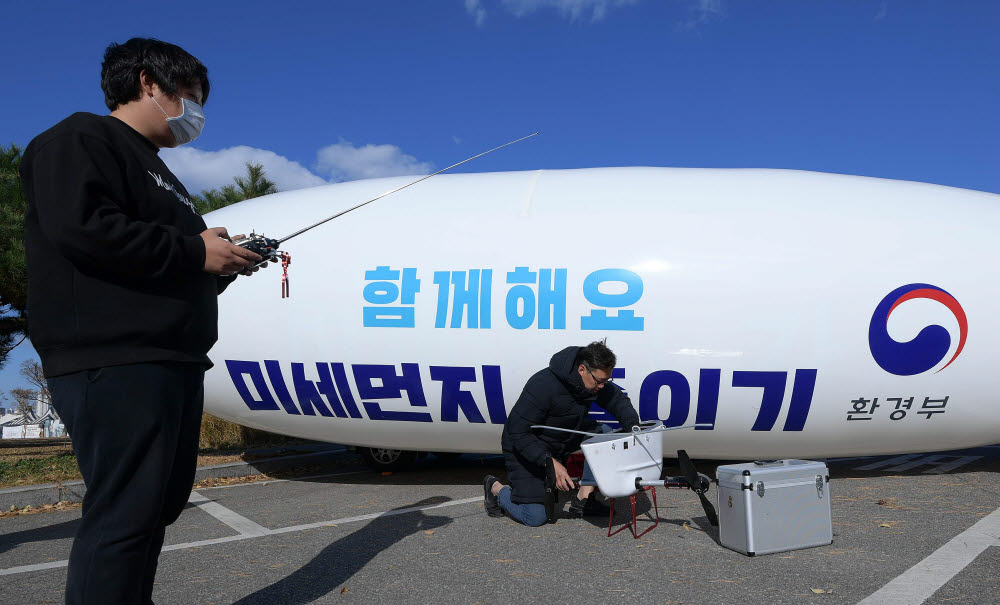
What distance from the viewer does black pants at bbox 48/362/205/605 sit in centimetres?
198

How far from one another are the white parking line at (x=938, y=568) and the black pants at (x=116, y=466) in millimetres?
3131

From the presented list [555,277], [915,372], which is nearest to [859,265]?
[915,372]

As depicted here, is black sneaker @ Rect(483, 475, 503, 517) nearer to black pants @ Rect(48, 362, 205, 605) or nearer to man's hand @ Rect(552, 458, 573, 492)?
man's hand @ Rect(552, 458, 573, 492)

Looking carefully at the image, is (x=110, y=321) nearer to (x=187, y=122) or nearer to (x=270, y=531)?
(x=187, y=122)

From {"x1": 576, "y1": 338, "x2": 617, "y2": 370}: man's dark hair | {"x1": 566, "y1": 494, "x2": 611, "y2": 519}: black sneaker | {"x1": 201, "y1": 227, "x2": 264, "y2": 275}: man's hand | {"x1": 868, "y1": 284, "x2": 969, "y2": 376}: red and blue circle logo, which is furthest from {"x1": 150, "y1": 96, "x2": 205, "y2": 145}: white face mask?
{"x1": 868, "y1": 284, "x2": 969, "y2": 376}: red and blue circle logo

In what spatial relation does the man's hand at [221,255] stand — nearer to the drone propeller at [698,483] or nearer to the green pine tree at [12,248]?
the drone propeller at [698,483]

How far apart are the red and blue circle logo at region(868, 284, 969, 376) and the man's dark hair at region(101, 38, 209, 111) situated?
17.3 feet

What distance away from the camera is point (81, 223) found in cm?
188

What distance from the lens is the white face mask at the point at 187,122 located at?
7.73 feet

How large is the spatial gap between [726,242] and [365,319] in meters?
3.19

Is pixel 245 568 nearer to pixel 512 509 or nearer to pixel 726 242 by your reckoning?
pixel 512 509

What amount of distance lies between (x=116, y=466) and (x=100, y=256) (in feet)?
2.06

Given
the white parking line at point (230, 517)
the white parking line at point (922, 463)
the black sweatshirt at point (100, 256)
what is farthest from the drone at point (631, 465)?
the white parking line at point (922, 463)

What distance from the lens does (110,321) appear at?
201 centimetres
